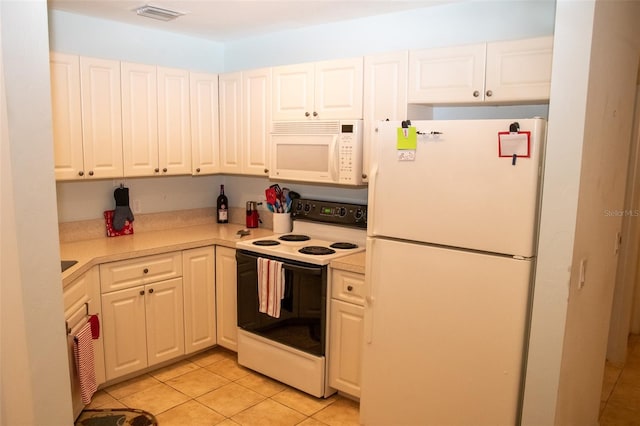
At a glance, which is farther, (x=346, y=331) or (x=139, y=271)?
(x=139, y=271)

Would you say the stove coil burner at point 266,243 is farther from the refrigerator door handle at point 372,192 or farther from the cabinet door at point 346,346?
the refrigerator door handle at point 372,192

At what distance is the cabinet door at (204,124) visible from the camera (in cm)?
387

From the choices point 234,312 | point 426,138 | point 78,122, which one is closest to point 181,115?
point 78,122

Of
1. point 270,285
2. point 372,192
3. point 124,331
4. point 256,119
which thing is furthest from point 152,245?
point 372,192

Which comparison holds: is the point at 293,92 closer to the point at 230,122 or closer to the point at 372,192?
the point at 230,122

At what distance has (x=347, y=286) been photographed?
300 centimetres

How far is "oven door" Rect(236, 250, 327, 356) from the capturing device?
3.07 metres

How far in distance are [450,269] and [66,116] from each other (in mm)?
2526

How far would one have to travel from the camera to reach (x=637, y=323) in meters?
4.55

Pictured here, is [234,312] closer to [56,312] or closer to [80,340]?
[80,340]

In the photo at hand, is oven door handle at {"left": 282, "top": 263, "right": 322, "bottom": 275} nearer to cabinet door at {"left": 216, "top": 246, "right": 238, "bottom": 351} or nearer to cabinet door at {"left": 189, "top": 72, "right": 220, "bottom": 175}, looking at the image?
cabinet door at {"left": 216, "top": 246, "right": 238, "bottom": 351}

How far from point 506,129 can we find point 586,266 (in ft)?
2.37

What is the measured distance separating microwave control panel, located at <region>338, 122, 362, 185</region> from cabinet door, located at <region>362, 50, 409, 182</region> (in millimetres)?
44

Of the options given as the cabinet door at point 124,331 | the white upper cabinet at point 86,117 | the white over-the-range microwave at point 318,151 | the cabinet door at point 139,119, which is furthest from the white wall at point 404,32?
the cabinet door at point 124,331
